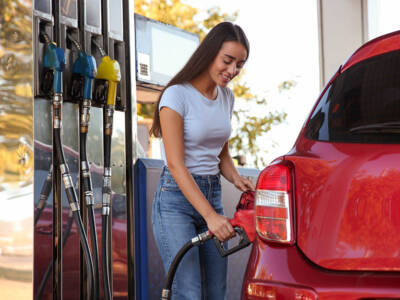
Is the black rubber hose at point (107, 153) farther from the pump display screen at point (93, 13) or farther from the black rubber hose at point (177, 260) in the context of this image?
the black rubber hose at point (177, 260)

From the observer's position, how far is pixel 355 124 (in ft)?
6.00

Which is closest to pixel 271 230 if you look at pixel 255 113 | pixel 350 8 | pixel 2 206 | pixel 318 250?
pixel 318 250

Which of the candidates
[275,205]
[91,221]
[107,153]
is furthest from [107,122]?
[275,205]

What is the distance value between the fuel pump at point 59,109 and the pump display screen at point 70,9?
29 centimetres

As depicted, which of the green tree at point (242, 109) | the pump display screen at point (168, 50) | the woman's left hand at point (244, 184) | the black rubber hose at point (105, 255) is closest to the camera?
the woman's left hand at point (244, 184)

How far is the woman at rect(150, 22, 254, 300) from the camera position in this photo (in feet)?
7.72

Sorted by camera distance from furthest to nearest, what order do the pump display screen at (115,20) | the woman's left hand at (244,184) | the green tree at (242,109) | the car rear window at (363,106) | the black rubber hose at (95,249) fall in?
the green tree at (242,109) < the pump display screen at (115,20) < the black rubber hose at (95,249) < the woman's left hand at (244,184) < the car rear window at (363,106)

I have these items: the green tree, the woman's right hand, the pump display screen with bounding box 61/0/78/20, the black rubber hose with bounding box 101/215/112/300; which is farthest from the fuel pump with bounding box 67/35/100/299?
the green tree

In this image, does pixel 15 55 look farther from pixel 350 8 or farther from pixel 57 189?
pixel 350 8

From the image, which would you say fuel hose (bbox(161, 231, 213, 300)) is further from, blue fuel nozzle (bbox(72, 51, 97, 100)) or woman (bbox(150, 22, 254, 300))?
blue fuel nozzle (bbox(72, 51, 97, 100))

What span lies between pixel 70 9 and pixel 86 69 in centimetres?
36

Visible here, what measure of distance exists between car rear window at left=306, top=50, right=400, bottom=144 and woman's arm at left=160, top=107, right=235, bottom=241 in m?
0.50

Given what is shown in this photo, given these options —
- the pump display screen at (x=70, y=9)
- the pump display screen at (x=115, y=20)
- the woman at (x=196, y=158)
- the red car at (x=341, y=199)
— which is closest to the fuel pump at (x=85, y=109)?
the pump display screen at (x=70, y=9)

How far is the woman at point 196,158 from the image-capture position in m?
2.35
